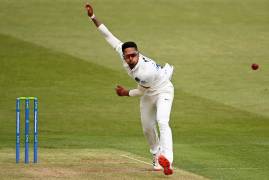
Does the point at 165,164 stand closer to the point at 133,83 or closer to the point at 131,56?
the point at 131,56

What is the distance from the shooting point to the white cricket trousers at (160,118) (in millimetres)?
13773

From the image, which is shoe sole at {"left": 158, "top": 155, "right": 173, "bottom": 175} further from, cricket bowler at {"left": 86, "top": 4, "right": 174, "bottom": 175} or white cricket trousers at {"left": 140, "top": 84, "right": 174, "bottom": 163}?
white cricket trousers at {"left": 140, "top": 84, "right": 174, "bottom": 163}

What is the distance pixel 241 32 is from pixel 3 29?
8.16 m

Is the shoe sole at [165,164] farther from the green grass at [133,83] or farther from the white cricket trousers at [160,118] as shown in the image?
the green grass at [133,83]

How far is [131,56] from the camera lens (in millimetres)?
13945

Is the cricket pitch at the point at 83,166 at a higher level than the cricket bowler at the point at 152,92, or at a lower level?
lower

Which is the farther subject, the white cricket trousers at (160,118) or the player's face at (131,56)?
the player's face at (131,56)

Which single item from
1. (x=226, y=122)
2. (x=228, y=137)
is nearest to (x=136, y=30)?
(x=226, y=122)

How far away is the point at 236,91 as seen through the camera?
26328mm

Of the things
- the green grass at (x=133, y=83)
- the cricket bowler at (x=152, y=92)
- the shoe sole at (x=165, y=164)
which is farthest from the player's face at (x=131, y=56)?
the green grass at (x=133, y=83)

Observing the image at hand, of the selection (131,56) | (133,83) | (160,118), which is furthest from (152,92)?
(133,83)

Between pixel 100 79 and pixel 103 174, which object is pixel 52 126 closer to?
pixel 100 79

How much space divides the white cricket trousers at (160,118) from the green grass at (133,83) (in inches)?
30.5

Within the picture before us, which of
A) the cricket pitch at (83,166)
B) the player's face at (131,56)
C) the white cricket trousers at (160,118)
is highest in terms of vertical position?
the player's face at (131,56)
